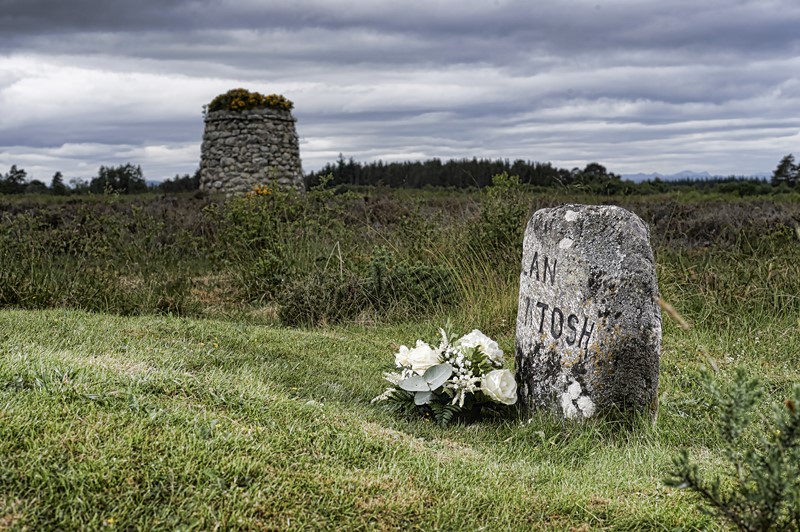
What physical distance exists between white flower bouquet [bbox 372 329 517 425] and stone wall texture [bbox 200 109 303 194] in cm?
1904

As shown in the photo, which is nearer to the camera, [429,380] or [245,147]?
[429,380]

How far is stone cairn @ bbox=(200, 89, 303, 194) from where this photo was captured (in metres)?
23.3

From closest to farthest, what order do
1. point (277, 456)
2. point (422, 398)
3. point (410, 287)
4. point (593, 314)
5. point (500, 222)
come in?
1. point (277, 456)
2. point (593, 314)
3. point (422, 398)
4. point (410, 287)
5. point (500, 222)

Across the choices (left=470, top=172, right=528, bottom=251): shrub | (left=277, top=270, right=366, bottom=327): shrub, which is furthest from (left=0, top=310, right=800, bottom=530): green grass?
(left=470, top=172, right=528, bottom=251): shrub

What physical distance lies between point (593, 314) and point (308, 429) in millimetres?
1857

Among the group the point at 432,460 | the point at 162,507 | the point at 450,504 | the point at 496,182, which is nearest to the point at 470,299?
the point at 496,182

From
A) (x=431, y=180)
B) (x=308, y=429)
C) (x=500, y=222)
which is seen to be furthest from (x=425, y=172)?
(x=308, y=429)

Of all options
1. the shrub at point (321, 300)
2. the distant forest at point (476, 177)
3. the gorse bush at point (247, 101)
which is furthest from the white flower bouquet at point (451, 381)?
the gorse bush at point (247, 101)

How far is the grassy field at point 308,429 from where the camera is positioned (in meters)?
2.78

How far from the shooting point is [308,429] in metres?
3.54

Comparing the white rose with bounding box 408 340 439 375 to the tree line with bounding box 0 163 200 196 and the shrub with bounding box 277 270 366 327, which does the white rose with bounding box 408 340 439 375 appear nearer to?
the shrub with bounding box 277 270 366 327

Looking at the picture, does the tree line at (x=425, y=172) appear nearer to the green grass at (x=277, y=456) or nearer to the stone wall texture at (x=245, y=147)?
the stone wall texture at (x=245, y=147)

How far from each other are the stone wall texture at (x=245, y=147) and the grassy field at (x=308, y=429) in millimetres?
15565

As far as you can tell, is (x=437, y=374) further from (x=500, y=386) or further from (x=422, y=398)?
(x=500, y=386)
